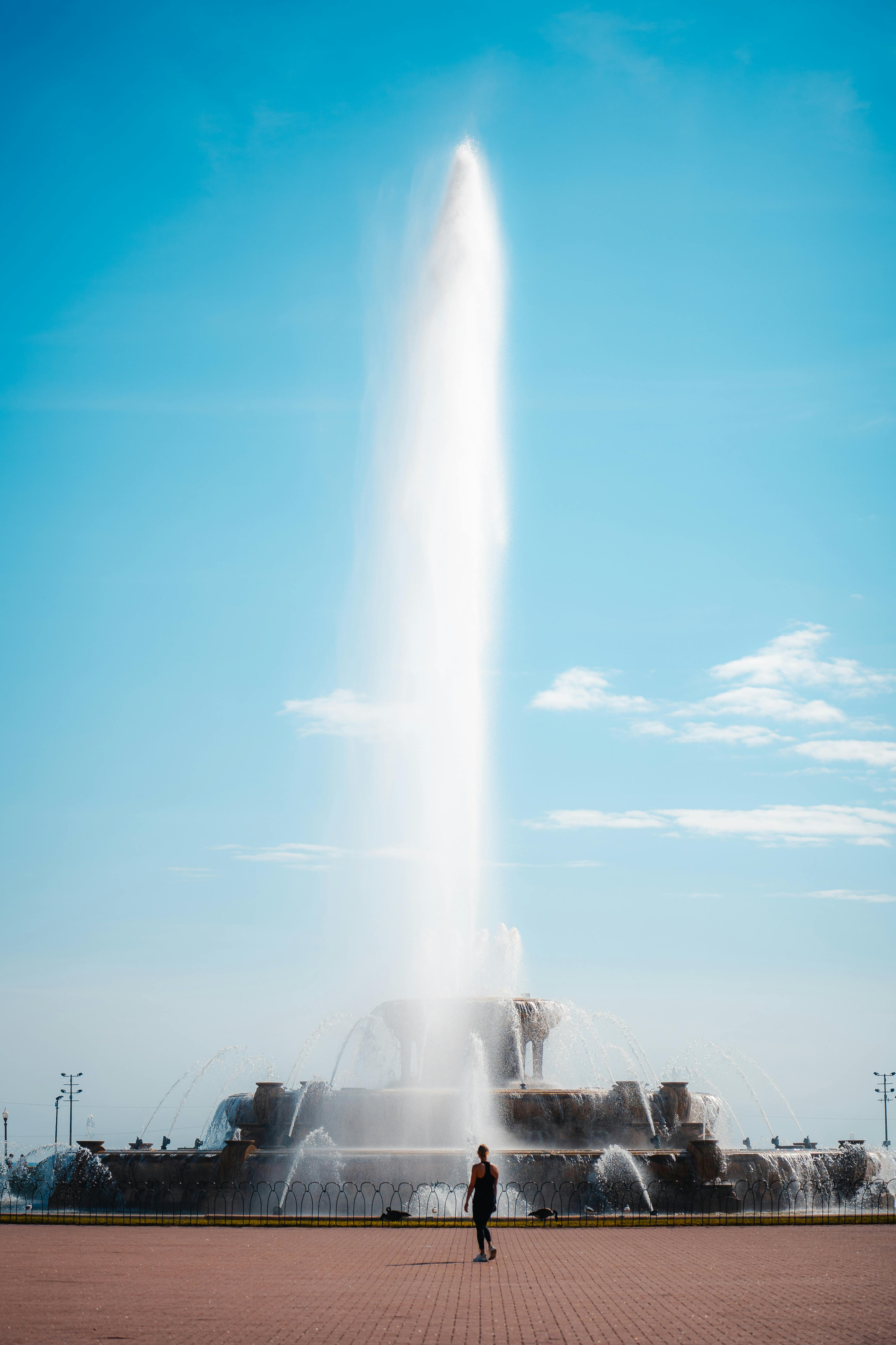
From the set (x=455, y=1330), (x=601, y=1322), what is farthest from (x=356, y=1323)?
(x=601, y=1322)

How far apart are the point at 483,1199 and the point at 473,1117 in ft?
39.0

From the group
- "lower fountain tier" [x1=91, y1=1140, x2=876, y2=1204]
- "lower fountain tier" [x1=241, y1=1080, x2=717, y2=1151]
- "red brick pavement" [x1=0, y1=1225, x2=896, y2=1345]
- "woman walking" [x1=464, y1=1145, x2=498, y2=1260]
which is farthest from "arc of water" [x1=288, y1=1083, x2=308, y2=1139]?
"woman walking" [x1=464, y1=1145, x2=498, y2=1260]

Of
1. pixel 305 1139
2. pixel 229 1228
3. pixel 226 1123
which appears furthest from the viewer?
pixel 226 1123

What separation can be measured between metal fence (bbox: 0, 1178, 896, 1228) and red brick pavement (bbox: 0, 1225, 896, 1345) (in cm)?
186

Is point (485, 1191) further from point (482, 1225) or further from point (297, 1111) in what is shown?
point (297, 1111)

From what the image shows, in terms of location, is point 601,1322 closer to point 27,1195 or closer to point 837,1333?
point 837,1333

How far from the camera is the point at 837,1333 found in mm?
11773

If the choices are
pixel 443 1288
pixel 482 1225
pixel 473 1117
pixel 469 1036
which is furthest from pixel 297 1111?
pixel 443 1288

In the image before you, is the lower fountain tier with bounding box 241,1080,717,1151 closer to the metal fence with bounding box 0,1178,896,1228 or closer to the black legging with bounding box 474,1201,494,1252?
the metal fence with bounding box 0,1178,896,1228

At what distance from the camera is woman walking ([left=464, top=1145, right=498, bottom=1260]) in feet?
57.4

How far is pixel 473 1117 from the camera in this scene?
95.3 ft

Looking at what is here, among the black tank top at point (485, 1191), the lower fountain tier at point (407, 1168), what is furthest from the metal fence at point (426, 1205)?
the black tank top at point (485, 1191)

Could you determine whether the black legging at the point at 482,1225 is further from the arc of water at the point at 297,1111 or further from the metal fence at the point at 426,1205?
the arc of water at the point at 297,1111

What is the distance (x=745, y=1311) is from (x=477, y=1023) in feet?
69.6
